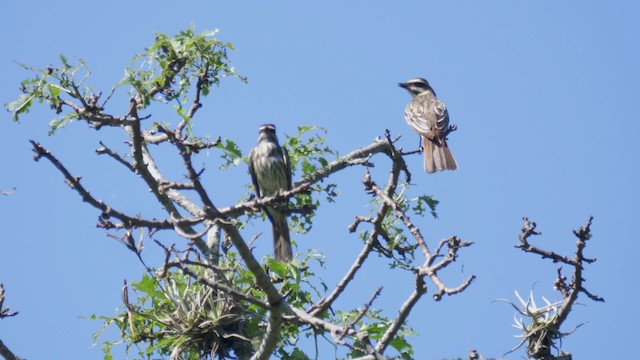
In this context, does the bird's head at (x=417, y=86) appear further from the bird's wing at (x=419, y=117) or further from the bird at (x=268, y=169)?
the bird at (x=268, y=169)

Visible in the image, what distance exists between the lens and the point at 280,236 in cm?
930

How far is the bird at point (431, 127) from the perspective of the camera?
33.9 feet

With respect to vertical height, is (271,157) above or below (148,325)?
above

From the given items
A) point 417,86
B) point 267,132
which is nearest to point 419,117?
point 267,132

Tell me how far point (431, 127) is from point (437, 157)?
0.67 metres

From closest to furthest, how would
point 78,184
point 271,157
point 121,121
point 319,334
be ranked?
point 78,184 → point 121,121 → point 319,334 → point 271,157

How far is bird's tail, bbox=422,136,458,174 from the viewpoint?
10234mm

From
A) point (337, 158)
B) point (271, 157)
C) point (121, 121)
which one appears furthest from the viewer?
point (271, 157)

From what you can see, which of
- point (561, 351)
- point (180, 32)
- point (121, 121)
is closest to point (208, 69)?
point (180, 32)

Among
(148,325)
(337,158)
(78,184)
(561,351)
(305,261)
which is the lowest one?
(78,184)

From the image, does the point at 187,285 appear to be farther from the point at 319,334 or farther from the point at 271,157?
the point at 271,157

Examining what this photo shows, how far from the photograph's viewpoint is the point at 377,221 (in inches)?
285

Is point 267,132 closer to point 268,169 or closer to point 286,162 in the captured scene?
point 268,169

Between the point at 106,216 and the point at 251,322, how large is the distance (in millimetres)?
2904
